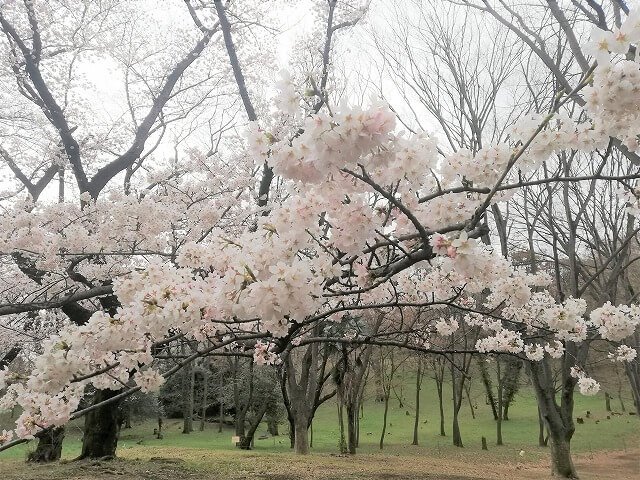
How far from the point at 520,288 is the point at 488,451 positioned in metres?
15.6

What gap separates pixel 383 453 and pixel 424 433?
7133 mm

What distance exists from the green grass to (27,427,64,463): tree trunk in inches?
88.6

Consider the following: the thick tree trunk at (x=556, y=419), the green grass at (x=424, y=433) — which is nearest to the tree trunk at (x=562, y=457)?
the thick tree trunk at (x=556, y=419)

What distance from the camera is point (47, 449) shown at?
11.5m

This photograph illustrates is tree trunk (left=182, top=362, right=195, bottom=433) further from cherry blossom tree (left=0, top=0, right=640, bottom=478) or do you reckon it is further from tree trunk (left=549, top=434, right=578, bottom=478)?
cherry blossom tree (left=0, top=0, right=640, bottom=478)

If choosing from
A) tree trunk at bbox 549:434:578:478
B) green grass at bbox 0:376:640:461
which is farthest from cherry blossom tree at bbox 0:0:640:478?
green grass at bbox 0:376:640:461

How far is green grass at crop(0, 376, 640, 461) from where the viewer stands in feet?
58.5

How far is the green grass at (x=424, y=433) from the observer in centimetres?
1784

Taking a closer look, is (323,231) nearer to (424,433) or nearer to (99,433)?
(99,433)

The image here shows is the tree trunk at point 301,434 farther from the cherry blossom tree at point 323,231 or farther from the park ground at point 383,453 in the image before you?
the cherry blossom tree at point 323,231

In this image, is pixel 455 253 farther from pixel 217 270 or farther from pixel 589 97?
pixel 217 270

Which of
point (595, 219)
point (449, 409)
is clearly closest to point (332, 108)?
point (595, 219)

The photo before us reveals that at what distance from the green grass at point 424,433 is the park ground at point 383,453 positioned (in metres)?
0.04

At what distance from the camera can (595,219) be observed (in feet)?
40.1
